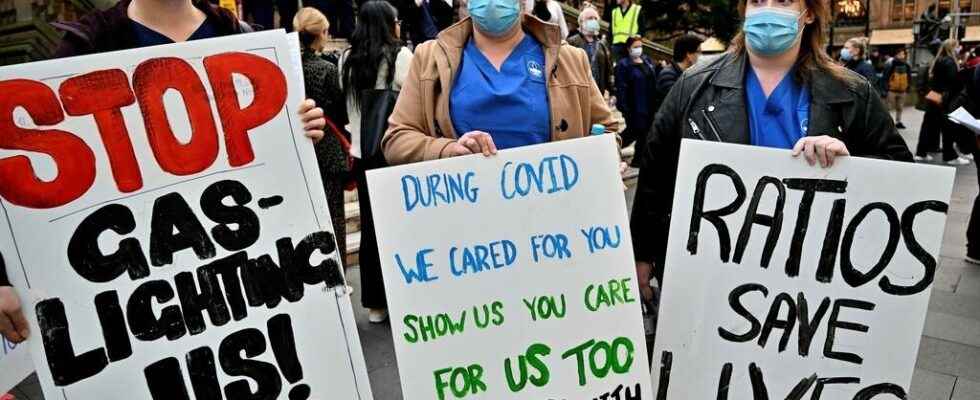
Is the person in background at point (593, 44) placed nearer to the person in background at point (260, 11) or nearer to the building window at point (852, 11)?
the person in background at point (260, 11)

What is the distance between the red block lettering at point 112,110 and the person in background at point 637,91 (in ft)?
21.9

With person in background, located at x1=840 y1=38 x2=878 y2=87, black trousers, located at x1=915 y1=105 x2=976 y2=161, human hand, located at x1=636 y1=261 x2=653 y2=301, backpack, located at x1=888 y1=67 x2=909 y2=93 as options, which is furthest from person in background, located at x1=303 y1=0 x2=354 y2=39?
backpack, located at x1=888 y1=67 x2=909 y2=93

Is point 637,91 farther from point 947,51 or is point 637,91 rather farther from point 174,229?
point 174,229

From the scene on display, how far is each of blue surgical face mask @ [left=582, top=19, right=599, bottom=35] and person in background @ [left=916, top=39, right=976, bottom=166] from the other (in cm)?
347

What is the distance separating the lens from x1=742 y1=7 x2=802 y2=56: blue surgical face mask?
201 centimetres

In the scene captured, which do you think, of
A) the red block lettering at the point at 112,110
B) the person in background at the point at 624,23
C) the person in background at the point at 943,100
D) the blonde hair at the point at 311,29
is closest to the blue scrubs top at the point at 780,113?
the red block lettering at the point at 112,110

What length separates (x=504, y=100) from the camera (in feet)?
6.87

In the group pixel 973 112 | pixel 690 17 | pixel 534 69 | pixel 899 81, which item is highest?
pixel 534 69

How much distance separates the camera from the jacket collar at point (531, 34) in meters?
2.19

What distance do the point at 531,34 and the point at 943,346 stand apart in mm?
2940

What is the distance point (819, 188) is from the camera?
1.80 m

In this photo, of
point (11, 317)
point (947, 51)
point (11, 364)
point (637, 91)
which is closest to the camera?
point (11, 317)

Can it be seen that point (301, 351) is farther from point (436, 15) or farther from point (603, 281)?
point (436, 15)

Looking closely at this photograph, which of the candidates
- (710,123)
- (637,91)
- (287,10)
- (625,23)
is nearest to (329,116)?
(710,123)
